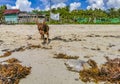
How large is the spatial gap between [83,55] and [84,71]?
299cm

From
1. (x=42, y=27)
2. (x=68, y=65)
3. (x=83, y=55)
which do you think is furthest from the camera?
(x=42, y=27)

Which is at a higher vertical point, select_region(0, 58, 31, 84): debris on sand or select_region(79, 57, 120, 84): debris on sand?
select_region(0, 58, 31, 84): debris on sand

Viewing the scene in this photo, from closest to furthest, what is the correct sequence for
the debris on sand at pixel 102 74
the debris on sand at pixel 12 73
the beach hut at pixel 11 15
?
the debris on sand at pixel 12 73 < the debris on sand at pixel 102 74 < the beach hut at pixel 11 15

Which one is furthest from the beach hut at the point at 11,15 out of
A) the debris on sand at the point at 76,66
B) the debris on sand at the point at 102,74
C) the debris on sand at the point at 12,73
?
the debris on sand at the point at 102,74

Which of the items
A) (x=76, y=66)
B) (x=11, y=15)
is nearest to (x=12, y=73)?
(x=76, y=66)

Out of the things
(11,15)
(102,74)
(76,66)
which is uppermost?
(11,15)

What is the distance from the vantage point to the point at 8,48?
43.3 ft

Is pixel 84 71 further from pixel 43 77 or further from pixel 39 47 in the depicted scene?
pixel 39 47

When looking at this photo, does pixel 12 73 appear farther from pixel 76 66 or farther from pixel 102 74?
pixel 102 74

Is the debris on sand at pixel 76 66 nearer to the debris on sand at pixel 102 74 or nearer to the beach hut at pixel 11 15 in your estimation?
the debris on sand at pixel 102 74

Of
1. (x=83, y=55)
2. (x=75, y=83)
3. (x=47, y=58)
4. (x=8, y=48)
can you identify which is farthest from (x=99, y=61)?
(x=8, y=48)

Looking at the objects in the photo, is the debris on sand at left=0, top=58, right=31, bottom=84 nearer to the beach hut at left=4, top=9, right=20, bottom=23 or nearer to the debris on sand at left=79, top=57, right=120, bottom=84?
the debris on sand at left=79, top=57, right=120, bottom=84

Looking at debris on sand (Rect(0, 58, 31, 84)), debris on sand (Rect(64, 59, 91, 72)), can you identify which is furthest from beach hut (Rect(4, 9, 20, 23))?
debris on sand (Rect(0, 58, 31, 84))

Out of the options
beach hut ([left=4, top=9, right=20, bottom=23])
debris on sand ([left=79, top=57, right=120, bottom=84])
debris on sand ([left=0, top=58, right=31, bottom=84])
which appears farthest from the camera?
beach hut ([left=4, top=9, right=20, bottom=23])
